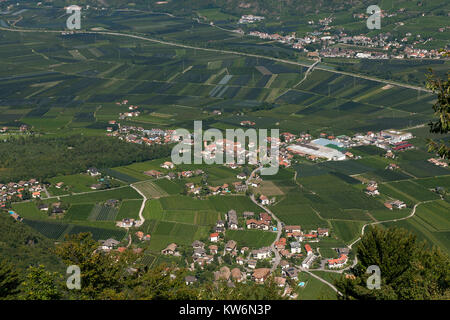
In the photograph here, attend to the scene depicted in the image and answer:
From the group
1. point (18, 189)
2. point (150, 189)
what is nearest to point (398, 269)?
point (150, 189)

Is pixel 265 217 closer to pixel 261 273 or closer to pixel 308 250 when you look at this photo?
pixel 308 250

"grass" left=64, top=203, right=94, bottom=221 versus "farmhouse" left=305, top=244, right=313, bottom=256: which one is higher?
"farmhouse" left=305, top=244, right=313, bottom=256

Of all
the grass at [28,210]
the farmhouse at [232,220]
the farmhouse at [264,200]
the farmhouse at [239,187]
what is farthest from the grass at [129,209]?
the farmhouse at [264,200]

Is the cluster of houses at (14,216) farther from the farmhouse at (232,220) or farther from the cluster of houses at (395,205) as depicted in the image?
the cluster of houses at (395,205)

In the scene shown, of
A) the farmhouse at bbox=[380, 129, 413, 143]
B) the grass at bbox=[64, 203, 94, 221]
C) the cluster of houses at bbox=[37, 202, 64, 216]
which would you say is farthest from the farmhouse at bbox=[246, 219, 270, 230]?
the farmhouse at bbox=[380, 129, 413, 143]

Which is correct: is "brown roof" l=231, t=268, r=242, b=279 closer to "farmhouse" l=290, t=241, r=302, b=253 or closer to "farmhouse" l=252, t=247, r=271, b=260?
"farmhouse" l=252, t=247, r=271, b=260
